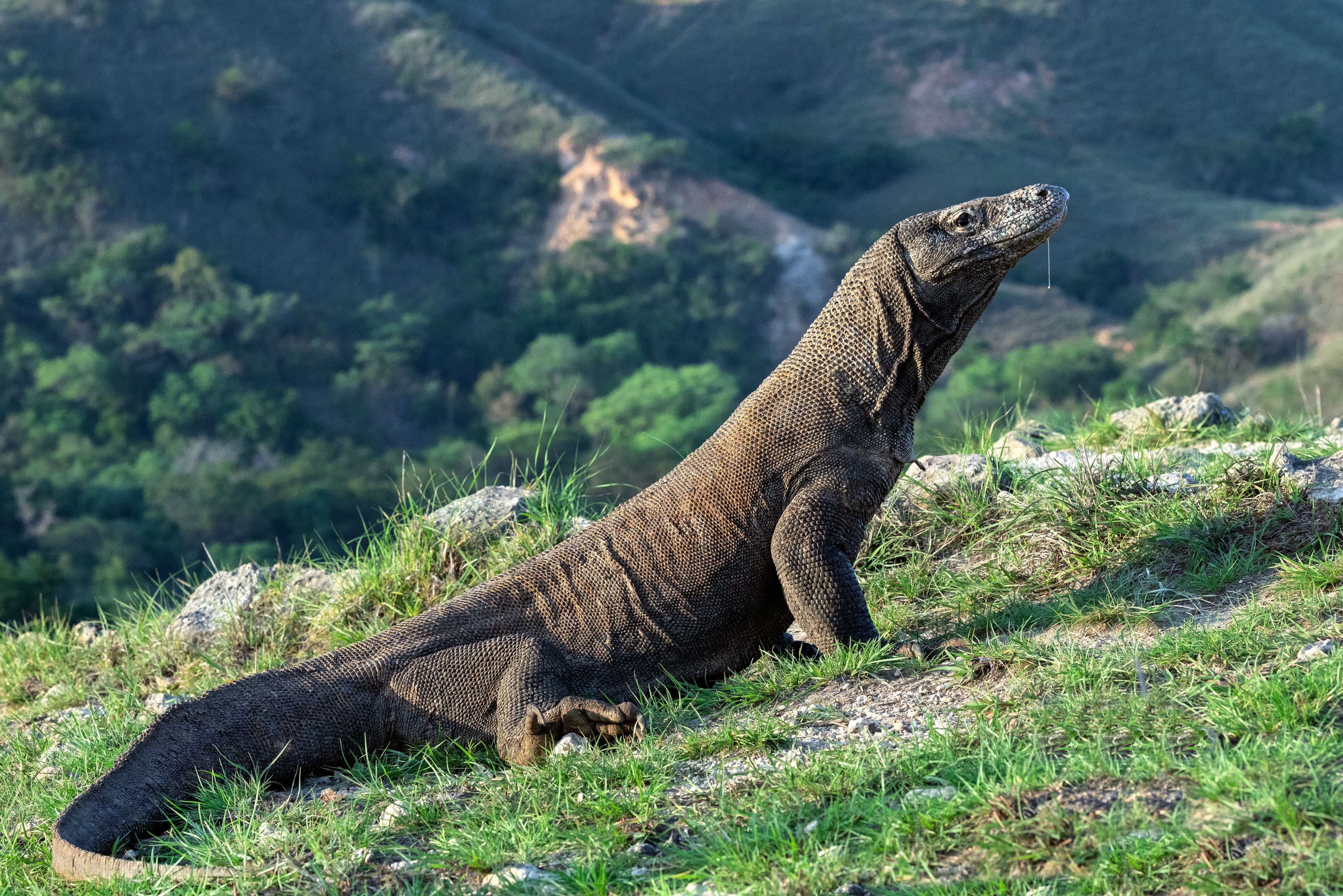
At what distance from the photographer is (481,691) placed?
12.5 feet

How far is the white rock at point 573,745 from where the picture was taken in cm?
346

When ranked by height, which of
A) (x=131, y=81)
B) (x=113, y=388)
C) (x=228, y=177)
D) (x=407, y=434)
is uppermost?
(x=131, y=81)

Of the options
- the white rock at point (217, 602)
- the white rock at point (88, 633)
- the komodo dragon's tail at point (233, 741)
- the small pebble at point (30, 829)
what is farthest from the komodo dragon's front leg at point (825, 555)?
the white rock at point (88, 633)

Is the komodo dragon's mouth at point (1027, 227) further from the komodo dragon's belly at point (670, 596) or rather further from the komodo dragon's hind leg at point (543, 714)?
the komodo dragon's hind leg at point (543, 714)

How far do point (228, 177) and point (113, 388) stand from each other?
1285 cm

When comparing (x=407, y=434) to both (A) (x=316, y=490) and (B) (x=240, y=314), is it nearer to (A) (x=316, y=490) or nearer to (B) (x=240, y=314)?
(B) (x=240, y=314)

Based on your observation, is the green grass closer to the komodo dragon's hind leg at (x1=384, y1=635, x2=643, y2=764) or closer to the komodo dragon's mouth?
the komodo dragon's hind leg at (x1=384, y1=635, x2=643, y2=764)

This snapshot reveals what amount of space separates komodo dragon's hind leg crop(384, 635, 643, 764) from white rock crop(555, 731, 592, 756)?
106mm

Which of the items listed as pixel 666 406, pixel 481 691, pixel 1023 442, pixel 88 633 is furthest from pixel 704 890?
pixel 666 406

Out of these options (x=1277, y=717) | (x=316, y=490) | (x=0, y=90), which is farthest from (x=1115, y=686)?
(x=0, y=90)

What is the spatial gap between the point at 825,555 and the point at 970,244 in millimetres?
1051

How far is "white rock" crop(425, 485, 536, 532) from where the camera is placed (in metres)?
5.41

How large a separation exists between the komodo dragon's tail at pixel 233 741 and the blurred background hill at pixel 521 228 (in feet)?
97.3

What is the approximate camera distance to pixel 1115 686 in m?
3.13
